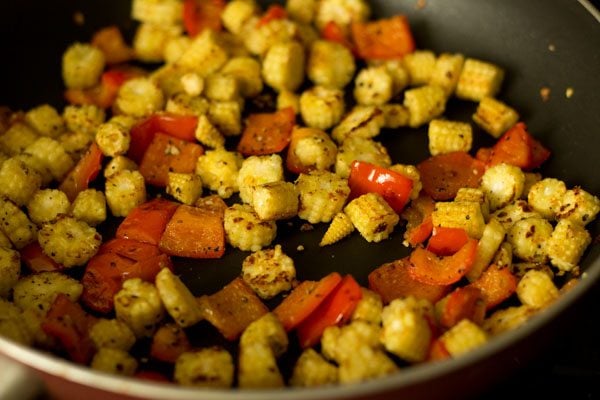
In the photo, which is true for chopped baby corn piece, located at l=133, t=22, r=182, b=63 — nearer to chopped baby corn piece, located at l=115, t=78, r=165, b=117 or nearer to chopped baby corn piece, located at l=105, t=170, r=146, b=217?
chopped baby corn piece, located at l=115, t=78, r=165, b=117

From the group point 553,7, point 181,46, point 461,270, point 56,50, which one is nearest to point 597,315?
point 461,270

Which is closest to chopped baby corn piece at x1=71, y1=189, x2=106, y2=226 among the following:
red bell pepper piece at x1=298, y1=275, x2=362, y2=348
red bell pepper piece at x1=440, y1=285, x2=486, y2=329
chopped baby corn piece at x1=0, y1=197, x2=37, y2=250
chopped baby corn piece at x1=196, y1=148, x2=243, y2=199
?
chopped baby corn piece at x1=0, y1=197, x2=37, y2=250

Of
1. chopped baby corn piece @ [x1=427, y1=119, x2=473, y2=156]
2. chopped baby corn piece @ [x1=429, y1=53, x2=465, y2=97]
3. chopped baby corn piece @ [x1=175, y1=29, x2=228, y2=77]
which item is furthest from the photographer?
chopped baby corn piece @ [x1=175, y1=29, x2=228, y2=77]

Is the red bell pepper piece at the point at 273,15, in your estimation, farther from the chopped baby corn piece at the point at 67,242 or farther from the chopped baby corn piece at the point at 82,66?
the chopped baby corn piece at the point at 67,242

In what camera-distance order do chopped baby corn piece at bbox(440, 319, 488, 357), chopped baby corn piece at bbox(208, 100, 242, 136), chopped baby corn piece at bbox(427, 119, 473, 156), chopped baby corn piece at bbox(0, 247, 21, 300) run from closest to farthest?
chopped baby corn piece at bbox(440, 319, 488, 357), chopped baby corn piece at bbox(0, 247, 21, 300), chopped baby corn piece at bbox(427, 119, 473, 156), chopped baby corn piece at bbox(208, 100, 242, 136)

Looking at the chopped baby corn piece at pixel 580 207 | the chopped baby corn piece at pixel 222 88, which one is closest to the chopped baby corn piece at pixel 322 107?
the chopped baby corn piece at pixel 222 88

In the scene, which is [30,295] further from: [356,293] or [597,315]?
[597,315]
